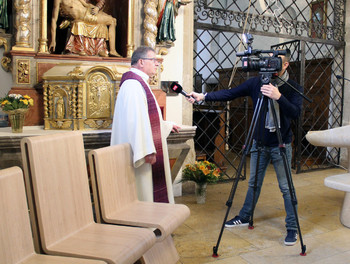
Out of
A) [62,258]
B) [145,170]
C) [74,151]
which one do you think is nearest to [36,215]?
[62,258]

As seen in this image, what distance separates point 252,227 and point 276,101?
48.2 inches

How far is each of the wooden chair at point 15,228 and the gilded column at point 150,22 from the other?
9.27ft

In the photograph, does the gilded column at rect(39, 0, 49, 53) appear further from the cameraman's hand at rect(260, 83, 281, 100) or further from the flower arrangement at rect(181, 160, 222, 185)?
the cameraman's hand at rect(260, 83, 281, 100)

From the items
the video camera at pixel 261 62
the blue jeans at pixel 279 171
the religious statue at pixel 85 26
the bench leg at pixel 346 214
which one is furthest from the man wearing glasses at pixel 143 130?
the bench leg at pixel 346 214

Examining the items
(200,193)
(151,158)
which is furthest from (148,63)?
(200,193)

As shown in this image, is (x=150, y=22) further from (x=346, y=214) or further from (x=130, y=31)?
(x=346, y=214)

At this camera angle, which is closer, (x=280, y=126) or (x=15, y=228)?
(x=15, y=228)

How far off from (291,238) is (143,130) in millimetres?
1536

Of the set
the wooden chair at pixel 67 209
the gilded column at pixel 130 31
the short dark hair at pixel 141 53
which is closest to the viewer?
the wooden chair at pixel 67 209

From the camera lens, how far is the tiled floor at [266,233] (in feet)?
9.69

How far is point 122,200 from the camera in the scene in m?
2.38

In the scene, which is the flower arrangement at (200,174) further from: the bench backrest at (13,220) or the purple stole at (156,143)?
the bench backrest at (13,220)

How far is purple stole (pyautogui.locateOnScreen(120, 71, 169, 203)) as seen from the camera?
296 cm

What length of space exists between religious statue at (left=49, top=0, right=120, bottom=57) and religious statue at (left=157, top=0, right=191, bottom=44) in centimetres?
52
